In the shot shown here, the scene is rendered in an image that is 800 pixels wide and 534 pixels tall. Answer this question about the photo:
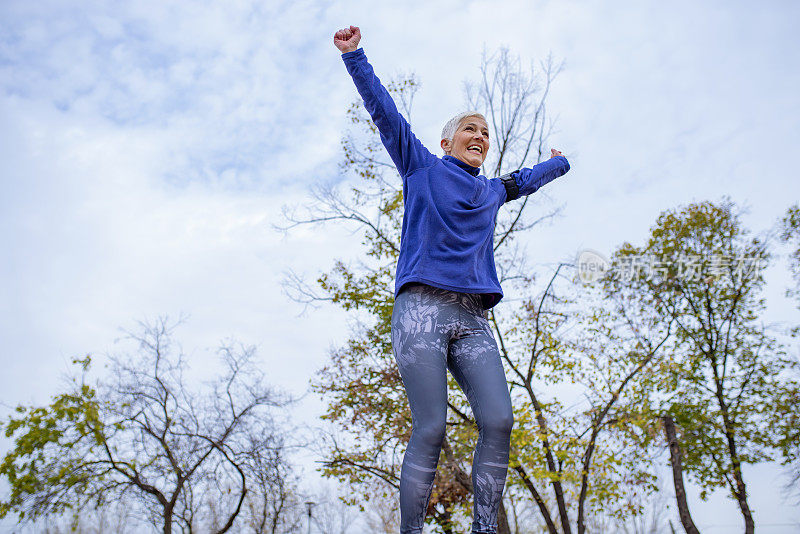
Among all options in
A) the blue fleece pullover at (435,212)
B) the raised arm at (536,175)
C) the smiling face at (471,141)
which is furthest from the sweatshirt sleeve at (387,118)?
the raised arm at (536,175)

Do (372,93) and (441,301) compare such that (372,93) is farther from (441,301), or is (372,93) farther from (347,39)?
(441,301)

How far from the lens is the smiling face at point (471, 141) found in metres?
2.65

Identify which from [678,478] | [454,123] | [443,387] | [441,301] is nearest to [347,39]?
[454,123]

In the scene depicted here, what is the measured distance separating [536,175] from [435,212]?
0.71 m

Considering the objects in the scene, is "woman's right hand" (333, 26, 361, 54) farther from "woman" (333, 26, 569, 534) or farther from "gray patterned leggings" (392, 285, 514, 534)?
"gray patterned leggings" (392, 285, 514, 534)

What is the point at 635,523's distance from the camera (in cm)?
2494

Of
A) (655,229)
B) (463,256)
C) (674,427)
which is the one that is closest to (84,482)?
(674,427)

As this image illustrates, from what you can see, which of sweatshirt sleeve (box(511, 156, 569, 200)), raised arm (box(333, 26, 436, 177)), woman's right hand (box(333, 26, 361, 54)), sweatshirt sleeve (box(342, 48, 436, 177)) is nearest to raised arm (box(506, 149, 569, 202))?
sweatshirt sleeve (box(511, 156, 569, 200))

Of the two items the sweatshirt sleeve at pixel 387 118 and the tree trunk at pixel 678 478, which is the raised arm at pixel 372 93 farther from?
the tree trunk at pixel 678 478

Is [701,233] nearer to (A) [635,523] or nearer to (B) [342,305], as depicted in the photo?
(B) [342,305]

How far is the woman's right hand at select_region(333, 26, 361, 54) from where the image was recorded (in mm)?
2289

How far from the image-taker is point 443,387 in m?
2.17

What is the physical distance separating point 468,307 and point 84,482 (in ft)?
46.4

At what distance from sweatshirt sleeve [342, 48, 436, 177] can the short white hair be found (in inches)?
11.2
